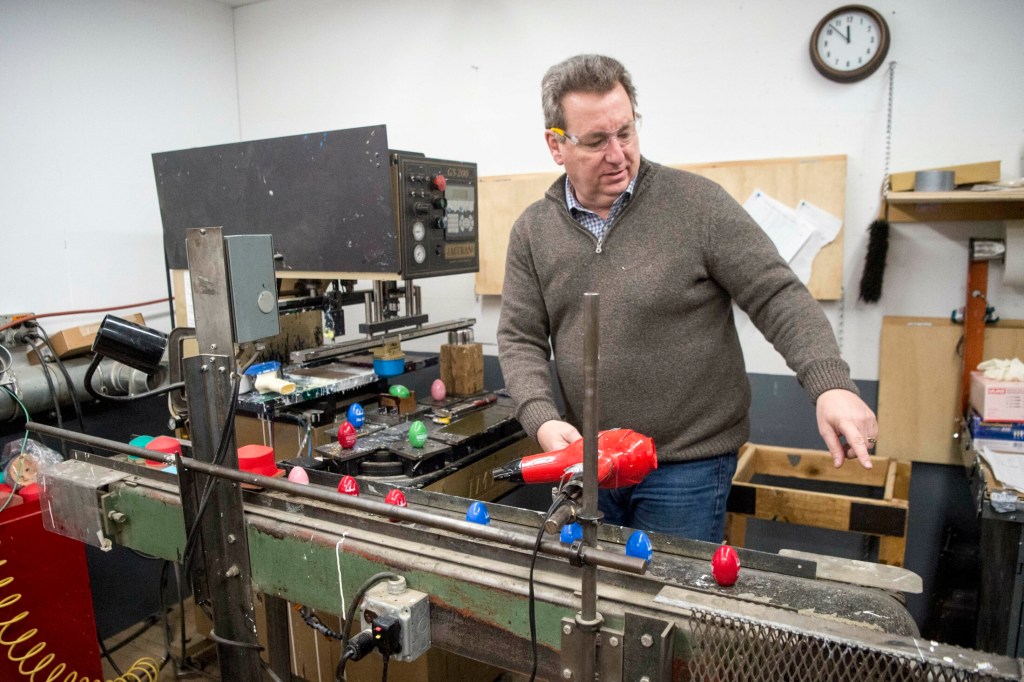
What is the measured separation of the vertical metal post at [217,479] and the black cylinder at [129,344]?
0.16m

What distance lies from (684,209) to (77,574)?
201 cm

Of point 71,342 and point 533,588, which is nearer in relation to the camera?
point 533,588

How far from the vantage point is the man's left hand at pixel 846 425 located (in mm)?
957

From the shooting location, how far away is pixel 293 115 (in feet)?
11.3

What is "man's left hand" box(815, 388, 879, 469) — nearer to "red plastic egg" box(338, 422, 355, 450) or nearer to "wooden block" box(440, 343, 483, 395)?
"red plastic egg" box(338, 422, 355, 450)

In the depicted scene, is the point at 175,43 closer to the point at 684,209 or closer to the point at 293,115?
the point at 293,115

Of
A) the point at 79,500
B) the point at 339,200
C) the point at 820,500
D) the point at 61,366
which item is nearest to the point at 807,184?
the point at 820,500

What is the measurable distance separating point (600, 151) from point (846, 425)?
2.45ft

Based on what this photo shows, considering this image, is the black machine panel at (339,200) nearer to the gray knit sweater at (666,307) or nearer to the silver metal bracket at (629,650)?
the gray knit sweater at (666,307)

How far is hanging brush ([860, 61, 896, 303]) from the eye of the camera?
2.29 m

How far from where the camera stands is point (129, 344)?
1061 millimetres

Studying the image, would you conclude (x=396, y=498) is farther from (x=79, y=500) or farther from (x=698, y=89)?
(x=698, y=89)

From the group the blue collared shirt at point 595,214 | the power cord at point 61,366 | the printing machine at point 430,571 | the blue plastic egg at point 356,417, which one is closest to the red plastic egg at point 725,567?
the printing machine at point 430,571

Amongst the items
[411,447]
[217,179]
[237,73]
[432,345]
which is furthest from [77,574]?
[237,73]
